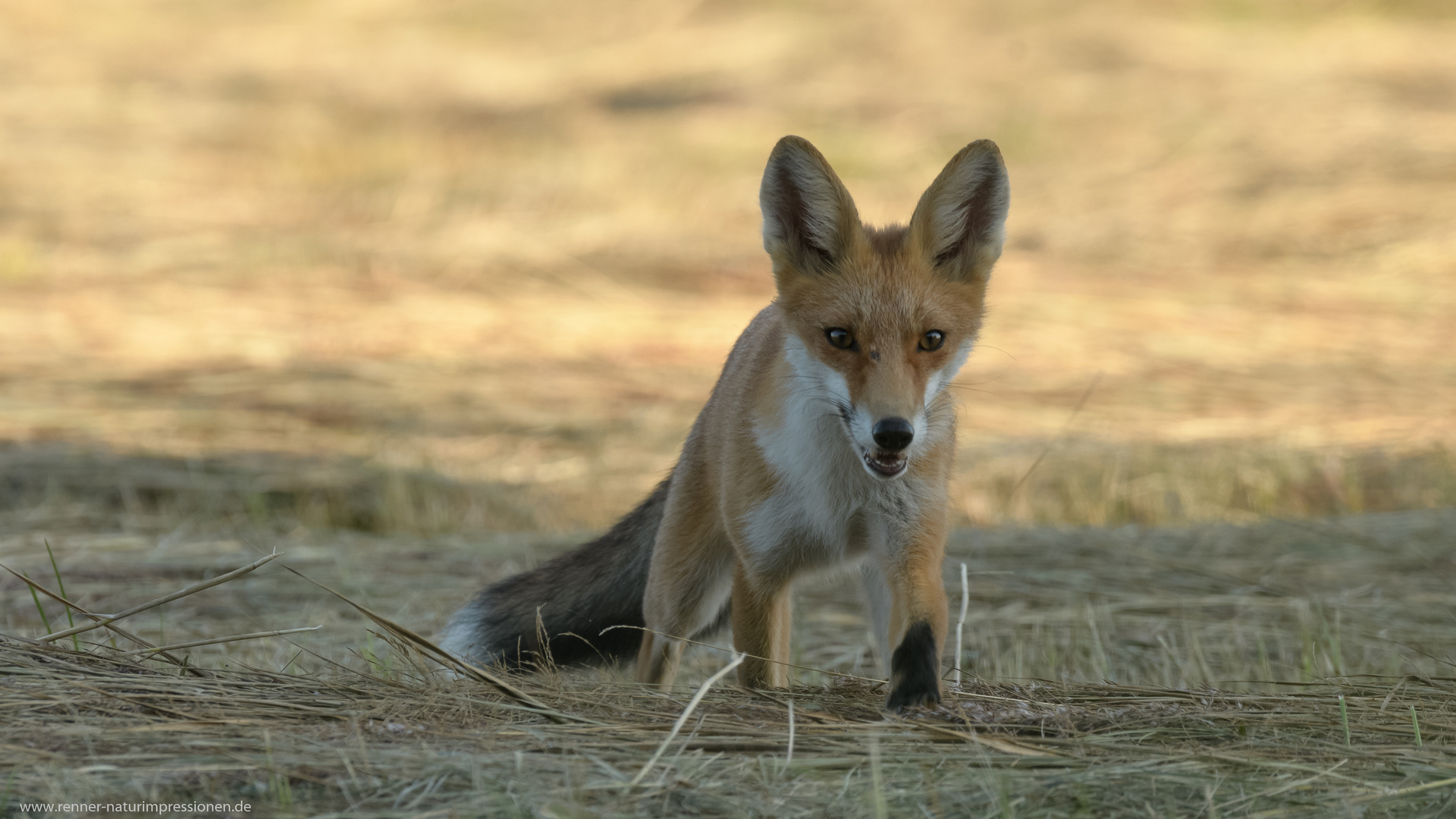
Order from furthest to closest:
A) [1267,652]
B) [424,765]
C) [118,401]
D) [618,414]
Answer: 1. [618,414]
2. [118,401]
3. [1267,652]
4. [424,765]

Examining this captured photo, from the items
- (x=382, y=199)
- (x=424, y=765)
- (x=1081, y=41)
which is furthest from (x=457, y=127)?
(x=424, y=765)

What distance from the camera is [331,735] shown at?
8.87 ft

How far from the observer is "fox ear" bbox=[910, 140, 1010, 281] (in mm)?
3777

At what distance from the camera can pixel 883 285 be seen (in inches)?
147

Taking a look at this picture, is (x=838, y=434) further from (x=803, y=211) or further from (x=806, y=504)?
(x=803, y=211)

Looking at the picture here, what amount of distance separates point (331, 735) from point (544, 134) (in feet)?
45.8

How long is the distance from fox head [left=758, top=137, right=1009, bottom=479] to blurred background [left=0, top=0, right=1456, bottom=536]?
10.6 feet

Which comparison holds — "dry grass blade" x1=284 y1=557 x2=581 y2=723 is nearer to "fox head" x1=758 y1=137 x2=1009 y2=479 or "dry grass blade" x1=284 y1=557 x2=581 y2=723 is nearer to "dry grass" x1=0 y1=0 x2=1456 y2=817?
Answer: "dry grass" x1=0 y1=0 x2=1456 y2=817

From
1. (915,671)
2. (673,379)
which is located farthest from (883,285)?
(673,379)

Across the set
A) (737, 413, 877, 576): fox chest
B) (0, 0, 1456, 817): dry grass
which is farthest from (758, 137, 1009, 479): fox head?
(0, 0, 1456, 817): dry grass

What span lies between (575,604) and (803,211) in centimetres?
179

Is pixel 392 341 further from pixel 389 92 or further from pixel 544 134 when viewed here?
pixel 389 92

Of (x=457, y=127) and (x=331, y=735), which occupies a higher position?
(x=457, y=127)

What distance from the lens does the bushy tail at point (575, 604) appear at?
454 centimetres
